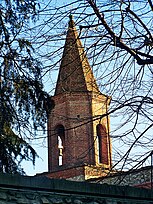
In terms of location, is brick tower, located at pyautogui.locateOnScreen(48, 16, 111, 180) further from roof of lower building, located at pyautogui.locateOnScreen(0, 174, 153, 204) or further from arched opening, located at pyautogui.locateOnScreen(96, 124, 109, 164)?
roof of lower building, located at pyautogui.locateOnScreen(0, 174, 153, 204)

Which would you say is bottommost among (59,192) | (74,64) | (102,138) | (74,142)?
(59,192)

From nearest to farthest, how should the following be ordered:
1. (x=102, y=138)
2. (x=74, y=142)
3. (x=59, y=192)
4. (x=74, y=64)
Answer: (x=59, y=192) → (x=74, y=64) → (x=102, y=138) → (x=74, y=142)

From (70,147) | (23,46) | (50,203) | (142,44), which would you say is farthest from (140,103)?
(70,147)

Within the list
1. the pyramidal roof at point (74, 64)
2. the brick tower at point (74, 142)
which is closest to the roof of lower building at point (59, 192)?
the pyramidal roof at point (74, 64)

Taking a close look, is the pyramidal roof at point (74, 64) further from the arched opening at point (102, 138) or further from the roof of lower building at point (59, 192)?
the roof of lower building at point (59, 192)

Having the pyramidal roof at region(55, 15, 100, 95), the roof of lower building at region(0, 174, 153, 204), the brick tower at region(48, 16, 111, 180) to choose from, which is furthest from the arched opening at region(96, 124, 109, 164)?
the roof of lower building at region(0, 174, 153, 204)

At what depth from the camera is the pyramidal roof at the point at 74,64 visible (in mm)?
8611

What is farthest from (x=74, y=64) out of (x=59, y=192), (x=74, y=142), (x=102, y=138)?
(x=74, y=142)

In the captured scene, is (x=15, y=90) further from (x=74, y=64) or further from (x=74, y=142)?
(x=74, y=142)

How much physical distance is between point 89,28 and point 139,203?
10.7 ft

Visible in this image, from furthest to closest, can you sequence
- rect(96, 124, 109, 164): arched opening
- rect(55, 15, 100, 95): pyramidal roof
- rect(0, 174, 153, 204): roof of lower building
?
rect(96, 124, 109, 164): arched opening
rect(55, 15, 100, 95): pyramidal roof
rect(0, 174, 153, 204): roof of lower building

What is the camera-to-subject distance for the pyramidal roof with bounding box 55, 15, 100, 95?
28.3ft

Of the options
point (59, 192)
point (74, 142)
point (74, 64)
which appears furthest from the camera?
point (74, 142)

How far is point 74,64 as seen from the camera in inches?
354
